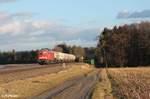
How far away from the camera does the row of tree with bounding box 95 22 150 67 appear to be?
161 meters

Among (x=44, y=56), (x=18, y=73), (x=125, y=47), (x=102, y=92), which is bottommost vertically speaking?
(x=102, y=92)

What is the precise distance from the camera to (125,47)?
555ft

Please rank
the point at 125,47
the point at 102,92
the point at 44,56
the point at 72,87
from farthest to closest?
the point at 125,47 → the point at 44,56 → the point at 72,87 → the point at 102,92

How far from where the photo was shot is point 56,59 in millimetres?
129250

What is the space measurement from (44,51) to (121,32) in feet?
234

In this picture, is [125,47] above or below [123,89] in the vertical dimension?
above

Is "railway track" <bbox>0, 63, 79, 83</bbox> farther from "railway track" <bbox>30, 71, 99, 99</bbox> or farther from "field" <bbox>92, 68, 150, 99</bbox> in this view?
"field" <bbox>92, 68, 150, 99</bbox>

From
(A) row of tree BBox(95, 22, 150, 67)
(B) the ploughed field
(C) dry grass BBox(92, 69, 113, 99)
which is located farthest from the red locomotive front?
(C) dry grass BBox(92, 69, 113, 99)

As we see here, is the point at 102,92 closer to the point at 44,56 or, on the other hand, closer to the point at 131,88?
the point at 131,88

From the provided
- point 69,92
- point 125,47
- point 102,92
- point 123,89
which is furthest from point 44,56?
point 102,92

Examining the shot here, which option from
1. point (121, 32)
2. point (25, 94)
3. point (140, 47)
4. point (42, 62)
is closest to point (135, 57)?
point (140, 47)

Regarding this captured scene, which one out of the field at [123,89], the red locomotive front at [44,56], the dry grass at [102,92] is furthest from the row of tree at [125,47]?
the dry grass at [102,92]

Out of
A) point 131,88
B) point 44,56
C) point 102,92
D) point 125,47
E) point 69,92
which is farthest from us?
point 125,47

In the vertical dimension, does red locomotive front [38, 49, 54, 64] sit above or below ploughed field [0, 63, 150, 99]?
above
